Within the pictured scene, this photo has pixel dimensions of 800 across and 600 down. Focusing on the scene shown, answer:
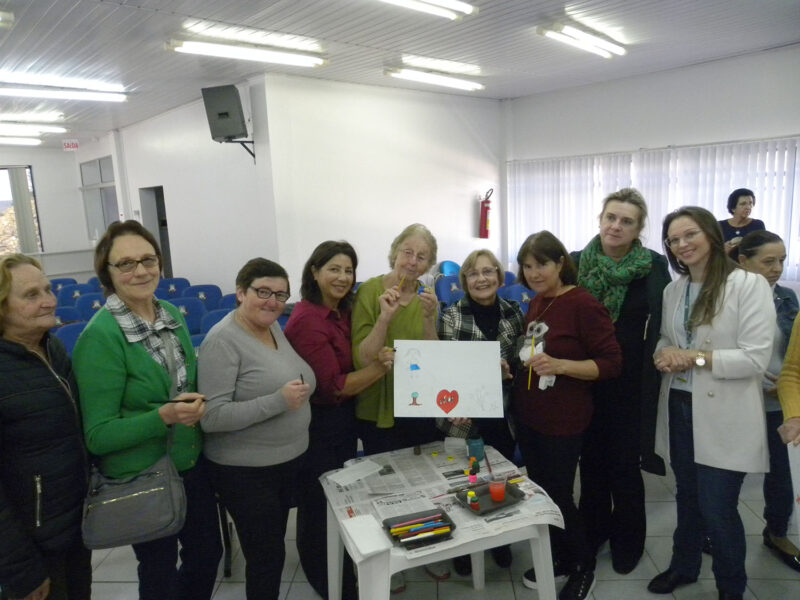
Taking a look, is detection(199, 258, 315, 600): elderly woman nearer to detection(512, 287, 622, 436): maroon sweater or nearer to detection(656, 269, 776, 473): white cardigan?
detection(512, 287, 622, 436): maroon sweater

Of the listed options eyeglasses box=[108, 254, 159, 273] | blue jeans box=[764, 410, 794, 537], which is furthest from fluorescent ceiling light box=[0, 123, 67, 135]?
blue jeans box=[764, 410, 794, 537]

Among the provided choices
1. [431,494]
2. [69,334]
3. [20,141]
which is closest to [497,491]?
[431,494]

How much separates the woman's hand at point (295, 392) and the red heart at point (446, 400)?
20.1 inches

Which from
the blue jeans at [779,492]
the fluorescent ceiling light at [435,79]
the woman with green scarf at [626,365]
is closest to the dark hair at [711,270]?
the woman with green scarf at [626,365]

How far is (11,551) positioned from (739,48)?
22.3ft

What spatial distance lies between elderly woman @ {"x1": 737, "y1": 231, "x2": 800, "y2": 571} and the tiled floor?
80 millimetres

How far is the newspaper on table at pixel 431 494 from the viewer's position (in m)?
1.65

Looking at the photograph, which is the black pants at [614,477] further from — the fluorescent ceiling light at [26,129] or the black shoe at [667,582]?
the fluorescent ceiling light at [26,129]

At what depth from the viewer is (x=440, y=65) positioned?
18.0 feet

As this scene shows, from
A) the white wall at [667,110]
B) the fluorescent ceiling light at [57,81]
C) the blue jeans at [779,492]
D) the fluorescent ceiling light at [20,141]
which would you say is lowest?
the blue jeans at [779,492]

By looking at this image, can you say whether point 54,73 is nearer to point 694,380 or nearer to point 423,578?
point 423,578

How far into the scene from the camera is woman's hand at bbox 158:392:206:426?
61.2 inches

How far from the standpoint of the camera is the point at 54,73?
5.07 metres

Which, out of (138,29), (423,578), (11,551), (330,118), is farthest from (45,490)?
(330,118)
